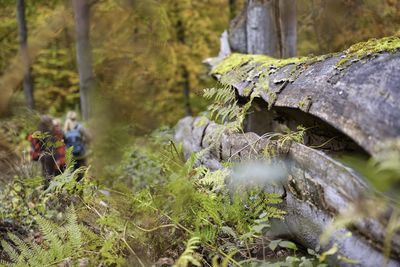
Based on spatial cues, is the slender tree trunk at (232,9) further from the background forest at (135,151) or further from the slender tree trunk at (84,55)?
the slender tree trunk at (84,55)

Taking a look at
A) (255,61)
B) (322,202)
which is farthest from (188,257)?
(255,61)

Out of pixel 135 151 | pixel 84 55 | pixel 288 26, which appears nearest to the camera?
pixel 288 26

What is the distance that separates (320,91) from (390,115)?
0.73m

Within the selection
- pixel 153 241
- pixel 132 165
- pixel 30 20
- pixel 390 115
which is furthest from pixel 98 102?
pixel 30 20

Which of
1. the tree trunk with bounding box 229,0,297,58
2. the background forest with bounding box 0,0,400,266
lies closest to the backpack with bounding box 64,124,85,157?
the background forest with bounding box 0,0,400,266

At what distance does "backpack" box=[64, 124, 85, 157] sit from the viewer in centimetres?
785

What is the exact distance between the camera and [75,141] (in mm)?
7863

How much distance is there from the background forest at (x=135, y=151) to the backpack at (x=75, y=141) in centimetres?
80

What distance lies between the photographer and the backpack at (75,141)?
785 cm

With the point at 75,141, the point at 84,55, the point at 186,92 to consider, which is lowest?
the point at 186,92

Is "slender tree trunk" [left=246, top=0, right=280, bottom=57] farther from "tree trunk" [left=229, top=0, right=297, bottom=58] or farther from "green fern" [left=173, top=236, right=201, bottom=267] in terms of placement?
"green fern" [left=173, top=236, right=201, bottom=267]

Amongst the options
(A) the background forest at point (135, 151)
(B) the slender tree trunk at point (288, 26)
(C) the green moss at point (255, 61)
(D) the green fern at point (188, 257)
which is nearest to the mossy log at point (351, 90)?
(C) the green moss at point (255, 61)

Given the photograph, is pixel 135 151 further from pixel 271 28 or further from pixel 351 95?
pixel 351 95

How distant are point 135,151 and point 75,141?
1124 mm
